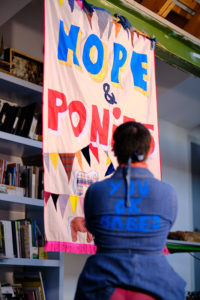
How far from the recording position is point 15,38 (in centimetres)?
401

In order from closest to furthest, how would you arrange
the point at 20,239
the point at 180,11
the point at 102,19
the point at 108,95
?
the point at 108,95, the point at 102,19, the point at 20,239, the point at 180,11

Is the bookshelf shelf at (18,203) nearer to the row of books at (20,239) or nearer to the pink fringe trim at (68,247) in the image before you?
the row of books at (20,239)

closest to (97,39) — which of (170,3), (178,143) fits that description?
(170,3)

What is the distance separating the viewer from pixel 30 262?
127 inches

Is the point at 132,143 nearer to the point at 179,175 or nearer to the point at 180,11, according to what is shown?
the point at 180,11

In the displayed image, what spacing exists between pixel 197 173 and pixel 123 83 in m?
3.32

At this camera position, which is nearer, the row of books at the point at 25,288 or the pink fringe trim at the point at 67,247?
the pink fringe trim at the point at 67,247

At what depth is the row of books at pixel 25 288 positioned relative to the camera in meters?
3.23

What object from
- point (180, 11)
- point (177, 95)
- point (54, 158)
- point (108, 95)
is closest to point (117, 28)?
point (108, 95)

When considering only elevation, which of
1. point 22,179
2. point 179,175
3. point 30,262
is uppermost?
point 179,175

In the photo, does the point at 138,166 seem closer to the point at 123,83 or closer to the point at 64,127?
the point at 64,127

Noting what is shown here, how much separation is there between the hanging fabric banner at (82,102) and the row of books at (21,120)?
744 millimetres

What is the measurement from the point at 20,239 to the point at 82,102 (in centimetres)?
108

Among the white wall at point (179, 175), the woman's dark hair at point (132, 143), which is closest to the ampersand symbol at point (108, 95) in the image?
the woman's dark hair at point (132, 143)
